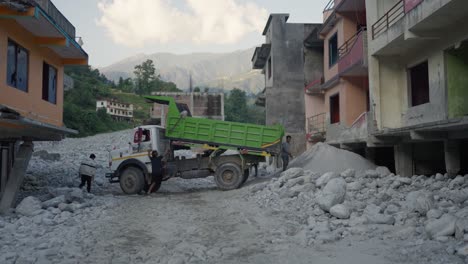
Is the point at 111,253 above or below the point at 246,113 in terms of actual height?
below

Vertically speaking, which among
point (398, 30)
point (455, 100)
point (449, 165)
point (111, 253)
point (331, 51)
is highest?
point (331, 51)

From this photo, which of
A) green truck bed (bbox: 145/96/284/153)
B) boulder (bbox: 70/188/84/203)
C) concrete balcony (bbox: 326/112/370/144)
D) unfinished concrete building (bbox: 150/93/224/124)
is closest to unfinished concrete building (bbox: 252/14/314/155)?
concrete balcony (bbox: 326/112/370/144)

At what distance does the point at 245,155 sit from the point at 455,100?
683 centimetres

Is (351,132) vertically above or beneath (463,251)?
above

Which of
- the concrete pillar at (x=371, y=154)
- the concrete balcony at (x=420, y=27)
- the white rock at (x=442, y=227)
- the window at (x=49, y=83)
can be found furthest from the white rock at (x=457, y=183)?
the window at (x=49, y=83)

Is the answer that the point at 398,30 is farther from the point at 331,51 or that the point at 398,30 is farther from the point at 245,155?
the point at 331,51

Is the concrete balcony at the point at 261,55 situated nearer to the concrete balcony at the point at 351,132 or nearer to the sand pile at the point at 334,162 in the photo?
the concrete balcony at the point at 351,132

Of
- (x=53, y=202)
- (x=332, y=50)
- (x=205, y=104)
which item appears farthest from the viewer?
(x=205, y=104)

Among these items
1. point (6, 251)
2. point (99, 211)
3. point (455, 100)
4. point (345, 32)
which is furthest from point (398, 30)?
point (6, 251)

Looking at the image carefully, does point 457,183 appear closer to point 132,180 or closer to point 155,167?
point 155,167

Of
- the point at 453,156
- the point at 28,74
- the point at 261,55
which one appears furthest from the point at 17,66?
the point at 261,55

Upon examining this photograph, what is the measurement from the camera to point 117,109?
67.6 metres

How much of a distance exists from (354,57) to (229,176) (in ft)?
19.9

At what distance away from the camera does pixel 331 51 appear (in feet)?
58.1
